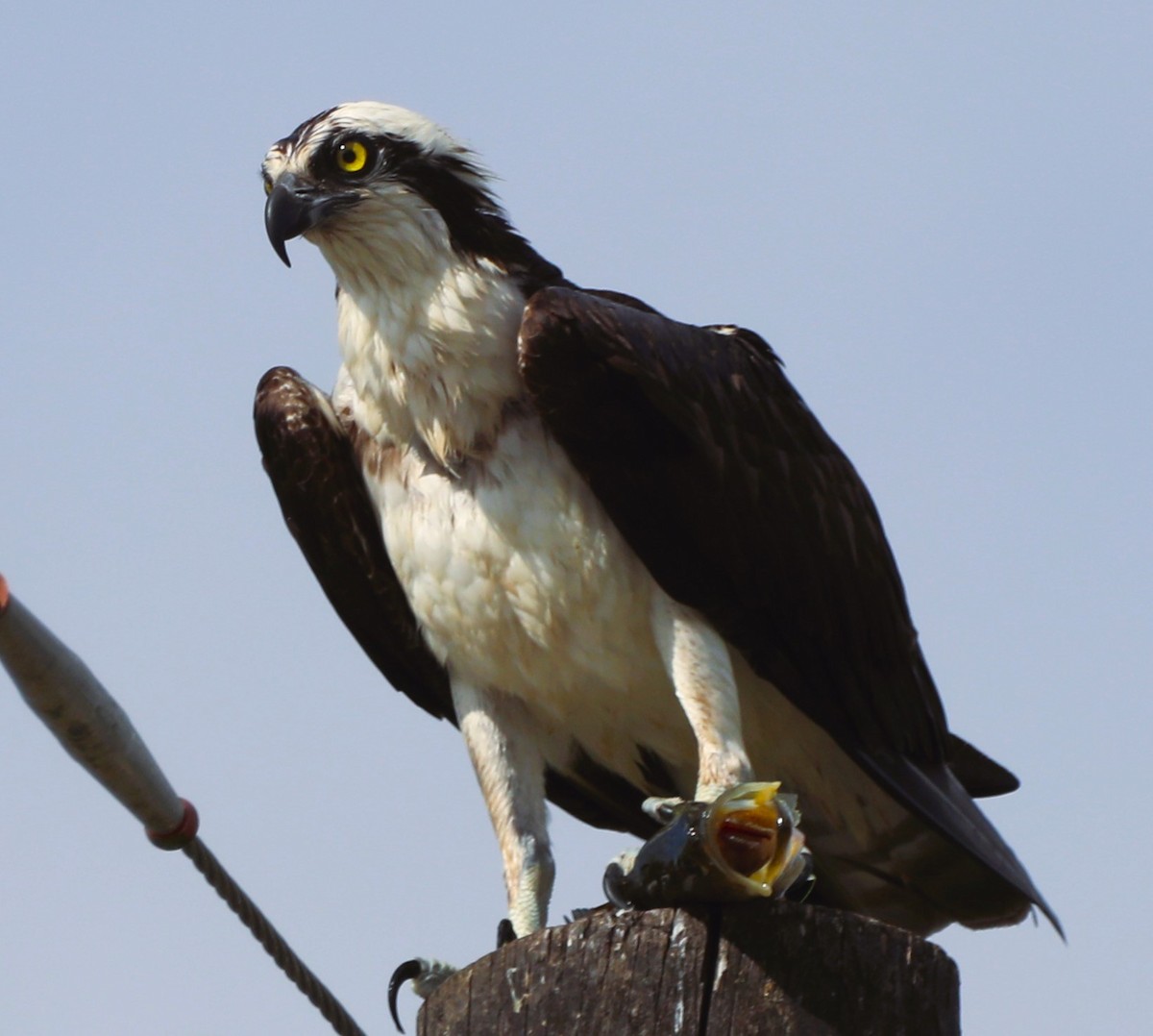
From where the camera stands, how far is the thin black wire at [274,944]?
4.39m

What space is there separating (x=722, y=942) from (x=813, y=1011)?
241mm

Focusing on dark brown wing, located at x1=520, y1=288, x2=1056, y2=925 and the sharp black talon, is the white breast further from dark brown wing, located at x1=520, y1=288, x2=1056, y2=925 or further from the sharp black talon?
the sharp black talon

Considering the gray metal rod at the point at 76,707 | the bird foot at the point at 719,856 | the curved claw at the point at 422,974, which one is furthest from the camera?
the curved claw at the point at 422,974

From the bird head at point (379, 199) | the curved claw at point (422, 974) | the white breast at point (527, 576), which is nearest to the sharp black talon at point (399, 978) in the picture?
the curved claw at point (422, 974)

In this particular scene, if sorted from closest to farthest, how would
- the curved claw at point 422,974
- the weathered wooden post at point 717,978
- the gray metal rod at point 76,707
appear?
the gray metal rod at point 76,707 → the weathered wooden post at point 717,978 → the curved claw at point 422,974

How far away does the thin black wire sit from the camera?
439 cm

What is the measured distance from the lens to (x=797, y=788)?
623 centimetres

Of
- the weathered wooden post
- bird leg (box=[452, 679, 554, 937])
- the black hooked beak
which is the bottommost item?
the weathered wooden post

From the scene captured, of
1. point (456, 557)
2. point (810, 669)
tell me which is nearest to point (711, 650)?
point (810, 669)

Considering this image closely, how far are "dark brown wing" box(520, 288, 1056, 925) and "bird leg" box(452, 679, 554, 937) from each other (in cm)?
77

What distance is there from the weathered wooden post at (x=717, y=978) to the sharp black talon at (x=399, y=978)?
1.14 m

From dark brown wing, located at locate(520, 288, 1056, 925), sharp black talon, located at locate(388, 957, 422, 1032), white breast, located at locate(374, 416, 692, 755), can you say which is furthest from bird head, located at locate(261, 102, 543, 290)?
sharp black talon, located at locate(388, 957, 422, 1032)

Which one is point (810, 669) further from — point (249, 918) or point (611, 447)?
point (249, 918)

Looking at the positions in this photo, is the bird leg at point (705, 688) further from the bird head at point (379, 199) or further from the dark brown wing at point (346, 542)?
the bird head at point (379, 199)
